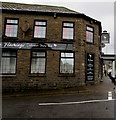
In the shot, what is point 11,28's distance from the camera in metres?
11.6

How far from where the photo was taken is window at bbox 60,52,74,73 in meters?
11.5

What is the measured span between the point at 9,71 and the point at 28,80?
1.96 meters

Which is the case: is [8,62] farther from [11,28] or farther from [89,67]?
[89,67]

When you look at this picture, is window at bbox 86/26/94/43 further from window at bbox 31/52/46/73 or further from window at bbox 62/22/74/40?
window at bbox 31/52/46/73

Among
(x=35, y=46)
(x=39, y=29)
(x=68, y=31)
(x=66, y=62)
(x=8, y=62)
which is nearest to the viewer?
(x=8, y=62)

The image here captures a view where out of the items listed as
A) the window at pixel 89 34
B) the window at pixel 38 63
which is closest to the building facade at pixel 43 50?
the window at pixel 38 63

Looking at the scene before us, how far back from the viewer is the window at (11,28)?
11.5 m

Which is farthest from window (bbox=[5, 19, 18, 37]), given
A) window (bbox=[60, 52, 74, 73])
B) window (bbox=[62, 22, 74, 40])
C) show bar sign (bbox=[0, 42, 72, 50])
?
window (bbox=[60, 52, 74, 73])

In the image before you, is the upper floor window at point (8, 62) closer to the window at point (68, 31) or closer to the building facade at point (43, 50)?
the building facade at point (43, 50)

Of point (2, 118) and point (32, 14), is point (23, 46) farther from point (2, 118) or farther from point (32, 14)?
point (2, 118)

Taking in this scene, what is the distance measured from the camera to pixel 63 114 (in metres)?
5.18

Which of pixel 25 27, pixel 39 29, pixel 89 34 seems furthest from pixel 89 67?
pixel 25 27

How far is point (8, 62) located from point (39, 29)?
13.9ft

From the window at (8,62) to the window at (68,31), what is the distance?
5098 millimetres
